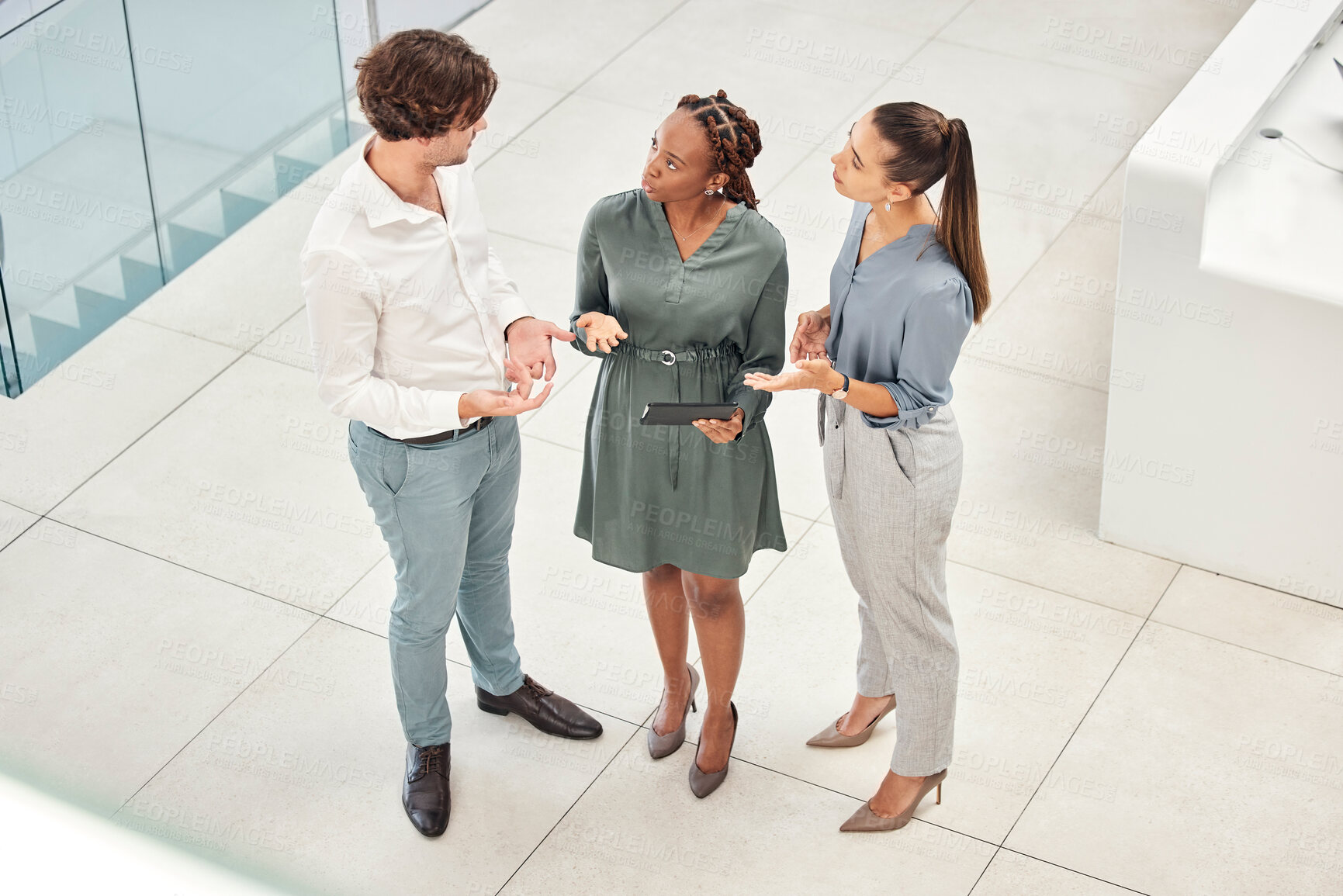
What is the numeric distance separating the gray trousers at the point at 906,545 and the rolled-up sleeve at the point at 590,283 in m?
0.51

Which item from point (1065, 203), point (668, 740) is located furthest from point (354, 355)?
point (1065, 203)

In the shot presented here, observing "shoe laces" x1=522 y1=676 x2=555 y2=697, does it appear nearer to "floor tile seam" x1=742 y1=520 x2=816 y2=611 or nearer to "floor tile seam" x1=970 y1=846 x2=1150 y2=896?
"floor tile seam" x1=742 y1=520 x2=816 y2=611

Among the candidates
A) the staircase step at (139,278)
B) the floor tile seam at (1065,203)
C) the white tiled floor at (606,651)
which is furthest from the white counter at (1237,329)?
the staircase step at (139,278)

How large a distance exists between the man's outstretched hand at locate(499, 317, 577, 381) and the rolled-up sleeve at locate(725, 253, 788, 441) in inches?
13.7

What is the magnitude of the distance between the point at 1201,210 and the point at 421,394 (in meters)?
1.96

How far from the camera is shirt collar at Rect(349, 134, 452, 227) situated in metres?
2.33

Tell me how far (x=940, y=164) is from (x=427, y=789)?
1771 mm

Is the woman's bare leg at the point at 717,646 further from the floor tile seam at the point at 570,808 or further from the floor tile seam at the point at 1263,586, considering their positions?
the floor tile seam at the point at 1263,586

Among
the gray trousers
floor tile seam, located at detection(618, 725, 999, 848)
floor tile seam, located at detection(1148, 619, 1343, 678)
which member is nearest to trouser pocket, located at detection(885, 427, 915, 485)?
the gray trousers

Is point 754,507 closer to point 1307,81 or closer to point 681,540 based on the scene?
point 681,540

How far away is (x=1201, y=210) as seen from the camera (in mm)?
3236

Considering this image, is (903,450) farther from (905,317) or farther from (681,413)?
(681,413)

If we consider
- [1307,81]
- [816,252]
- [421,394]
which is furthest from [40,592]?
[1307,81]

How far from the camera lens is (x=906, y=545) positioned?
2.66m
